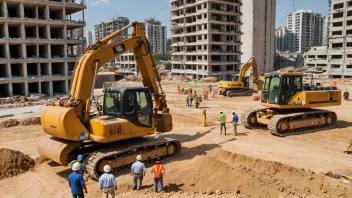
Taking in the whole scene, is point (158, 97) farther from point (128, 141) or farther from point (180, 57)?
point (180, 57)

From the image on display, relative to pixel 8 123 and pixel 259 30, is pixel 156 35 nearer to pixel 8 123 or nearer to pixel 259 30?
pixel 259 30

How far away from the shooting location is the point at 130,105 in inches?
501

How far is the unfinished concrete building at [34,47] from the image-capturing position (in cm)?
4069

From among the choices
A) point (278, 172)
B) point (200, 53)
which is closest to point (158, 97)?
point (278, 172)

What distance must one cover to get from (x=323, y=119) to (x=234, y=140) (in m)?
7.07

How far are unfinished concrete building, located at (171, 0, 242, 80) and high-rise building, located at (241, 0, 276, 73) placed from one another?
1421cm

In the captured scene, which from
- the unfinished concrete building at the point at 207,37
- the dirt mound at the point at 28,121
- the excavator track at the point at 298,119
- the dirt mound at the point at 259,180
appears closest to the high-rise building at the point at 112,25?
the unfinished concrete building at the point at 207,37

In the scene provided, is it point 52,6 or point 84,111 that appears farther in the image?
point 52,6

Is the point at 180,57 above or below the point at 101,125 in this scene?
above

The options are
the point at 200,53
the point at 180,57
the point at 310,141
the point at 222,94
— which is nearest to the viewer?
the point at 310,141

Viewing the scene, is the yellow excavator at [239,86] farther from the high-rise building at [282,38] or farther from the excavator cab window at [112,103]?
the high-rise building at [282,38]

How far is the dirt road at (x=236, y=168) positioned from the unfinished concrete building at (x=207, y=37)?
4846 centimetres

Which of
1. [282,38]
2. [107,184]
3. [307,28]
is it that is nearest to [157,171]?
[107,184]

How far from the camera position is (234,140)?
696 inches
